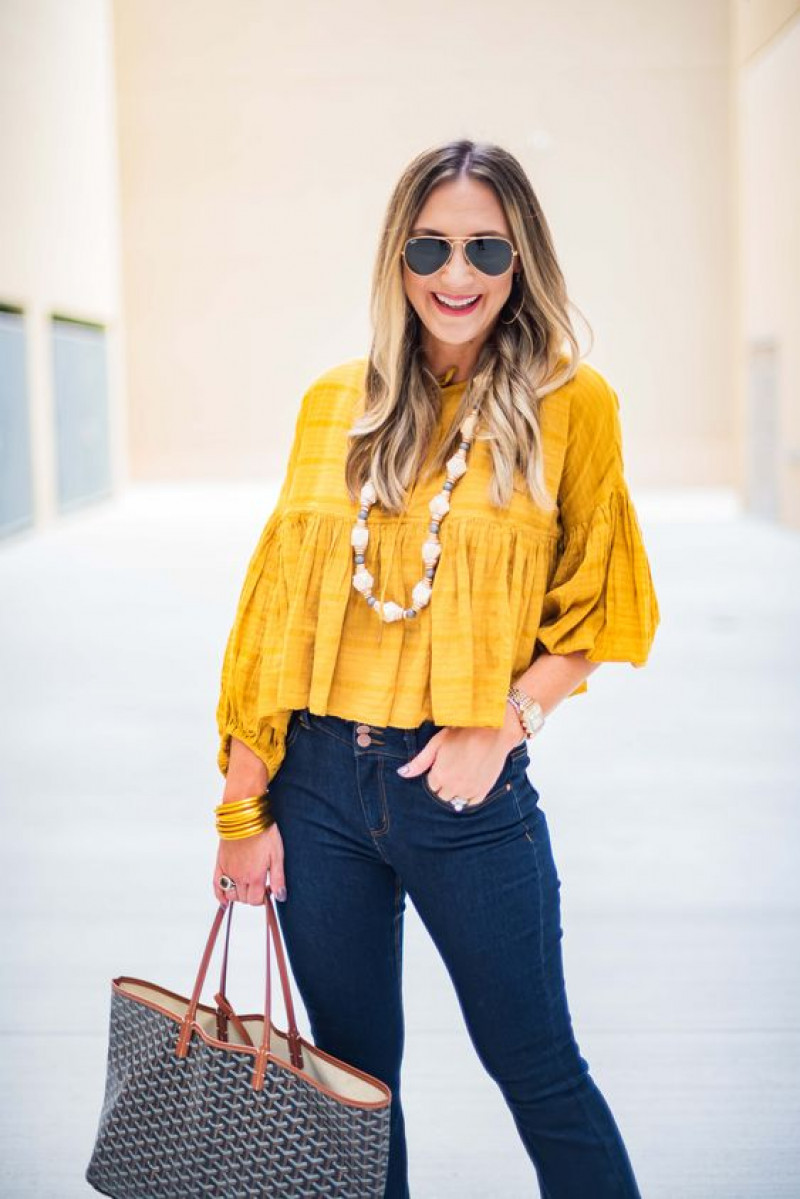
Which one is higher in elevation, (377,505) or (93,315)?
(93,315)

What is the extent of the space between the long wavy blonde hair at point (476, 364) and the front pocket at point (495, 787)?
0.98 ft

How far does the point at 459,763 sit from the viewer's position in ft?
5.37

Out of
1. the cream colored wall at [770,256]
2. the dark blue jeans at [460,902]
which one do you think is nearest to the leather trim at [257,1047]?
the dark blue jeans at [460,902]

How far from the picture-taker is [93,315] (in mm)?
19484

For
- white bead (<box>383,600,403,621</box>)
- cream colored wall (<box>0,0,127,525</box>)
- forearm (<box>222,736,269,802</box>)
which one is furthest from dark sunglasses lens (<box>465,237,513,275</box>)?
cream colored wall (<box>0,0,127,525</box>)

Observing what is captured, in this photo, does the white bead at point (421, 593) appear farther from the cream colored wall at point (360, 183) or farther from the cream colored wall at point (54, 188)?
the cream colored wall at point (360, 183)

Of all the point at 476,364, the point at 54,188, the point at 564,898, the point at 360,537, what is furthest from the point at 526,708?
the point at 54,188

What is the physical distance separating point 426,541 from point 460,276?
305 millimetres

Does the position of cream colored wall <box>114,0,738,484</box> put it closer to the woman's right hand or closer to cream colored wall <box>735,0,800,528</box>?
cream colored wall <box>735,0,800,528</box>

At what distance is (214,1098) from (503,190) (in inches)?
43.3

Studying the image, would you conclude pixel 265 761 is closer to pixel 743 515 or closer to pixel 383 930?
pixel 383 930

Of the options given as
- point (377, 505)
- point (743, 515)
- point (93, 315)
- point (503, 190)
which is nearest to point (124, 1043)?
point (377, 505)

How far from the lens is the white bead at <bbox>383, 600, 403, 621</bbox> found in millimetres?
1677

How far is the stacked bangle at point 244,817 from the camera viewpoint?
176 cm
